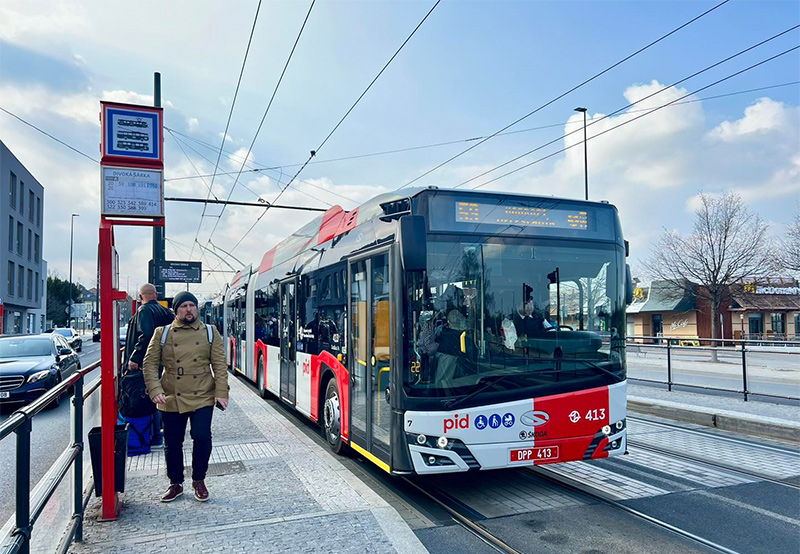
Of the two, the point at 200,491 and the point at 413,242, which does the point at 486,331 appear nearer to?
the point at 413,242

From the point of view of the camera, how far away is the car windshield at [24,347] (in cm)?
1306

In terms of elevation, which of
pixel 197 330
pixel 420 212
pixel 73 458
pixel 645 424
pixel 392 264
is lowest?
pixel 645 424

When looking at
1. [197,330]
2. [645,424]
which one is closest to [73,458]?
[197,330]

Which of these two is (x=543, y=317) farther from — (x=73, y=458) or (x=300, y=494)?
(x=73, y=458)

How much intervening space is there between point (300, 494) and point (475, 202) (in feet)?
10.5

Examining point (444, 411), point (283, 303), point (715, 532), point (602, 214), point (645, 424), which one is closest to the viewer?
point (715, 532)

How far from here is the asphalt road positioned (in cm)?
308

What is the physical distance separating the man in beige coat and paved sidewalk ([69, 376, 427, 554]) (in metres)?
0.36

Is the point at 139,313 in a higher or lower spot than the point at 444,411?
higher

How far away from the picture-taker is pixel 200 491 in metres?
5.60

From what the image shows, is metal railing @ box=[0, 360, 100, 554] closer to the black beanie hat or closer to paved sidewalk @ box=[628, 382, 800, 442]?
the black beanie hat

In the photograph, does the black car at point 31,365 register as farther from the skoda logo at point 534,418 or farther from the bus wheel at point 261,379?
the skoda logo at point 534,418

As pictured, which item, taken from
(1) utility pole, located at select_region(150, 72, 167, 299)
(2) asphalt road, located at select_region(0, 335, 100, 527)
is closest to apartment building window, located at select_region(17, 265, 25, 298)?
(1) utility pole, located at select_region(150, 72, 167, 299)

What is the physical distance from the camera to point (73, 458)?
4641 mm
